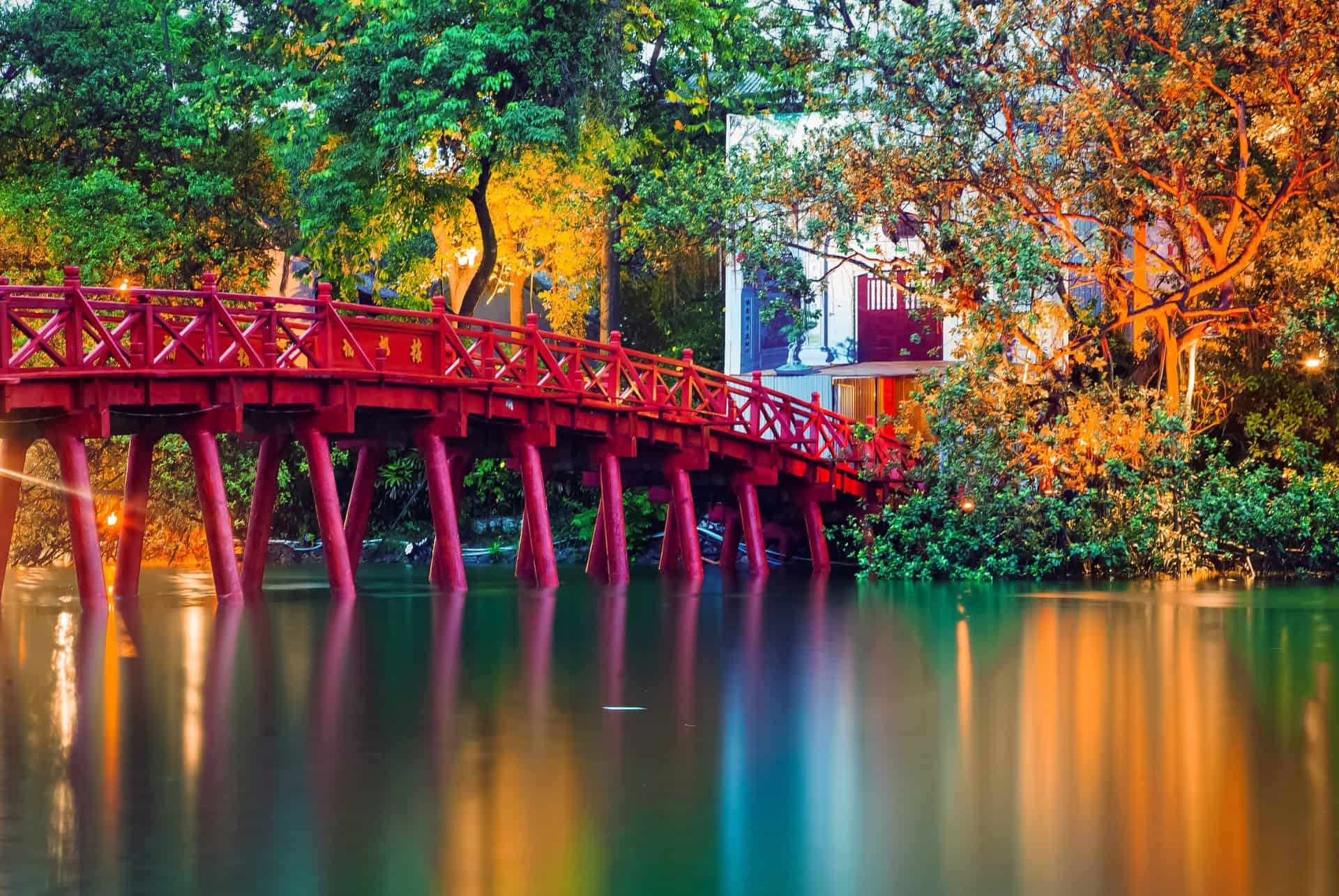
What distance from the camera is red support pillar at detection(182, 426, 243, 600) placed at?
2214cm

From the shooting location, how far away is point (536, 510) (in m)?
26.6

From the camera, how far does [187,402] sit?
21438mm

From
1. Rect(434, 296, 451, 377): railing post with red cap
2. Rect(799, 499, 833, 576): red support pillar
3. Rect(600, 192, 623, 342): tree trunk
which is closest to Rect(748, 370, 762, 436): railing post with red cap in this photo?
Rect(799, 499, 833, 576): red support pillar

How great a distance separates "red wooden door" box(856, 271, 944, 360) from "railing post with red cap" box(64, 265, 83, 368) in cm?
2007

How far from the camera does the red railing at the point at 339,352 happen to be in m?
19.9

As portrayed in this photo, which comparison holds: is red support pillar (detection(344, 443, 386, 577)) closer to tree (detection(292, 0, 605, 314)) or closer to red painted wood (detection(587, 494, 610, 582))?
red painted wood (detection(587, 494, 610, 582))

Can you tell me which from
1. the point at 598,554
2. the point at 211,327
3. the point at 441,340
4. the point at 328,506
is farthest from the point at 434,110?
the point at 211,327

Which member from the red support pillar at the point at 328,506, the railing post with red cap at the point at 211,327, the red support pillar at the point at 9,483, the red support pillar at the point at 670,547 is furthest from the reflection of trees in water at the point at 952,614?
the red support pillar at the point at 9,483

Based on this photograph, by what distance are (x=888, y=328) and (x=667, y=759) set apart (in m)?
27.1

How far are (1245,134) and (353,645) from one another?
17066mm

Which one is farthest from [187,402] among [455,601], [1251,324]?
[1251,324]

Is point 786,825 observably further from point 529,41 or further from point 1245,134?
point 529,41

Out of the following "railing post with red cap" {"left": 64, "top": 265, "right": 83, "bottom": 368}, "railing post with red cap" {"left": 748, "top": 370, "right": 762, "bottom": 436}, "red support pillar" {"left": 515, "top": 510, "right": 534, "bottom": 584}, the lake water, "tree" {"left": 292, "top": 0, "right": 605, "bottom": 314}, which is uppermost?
"tree" {"left": 292, "top": 0, "right": 605, "bottom": 314}

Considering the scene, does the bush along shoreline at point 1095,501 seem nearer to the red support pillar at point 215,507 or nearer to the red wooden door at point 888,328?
the red wooden door at point 888,328
